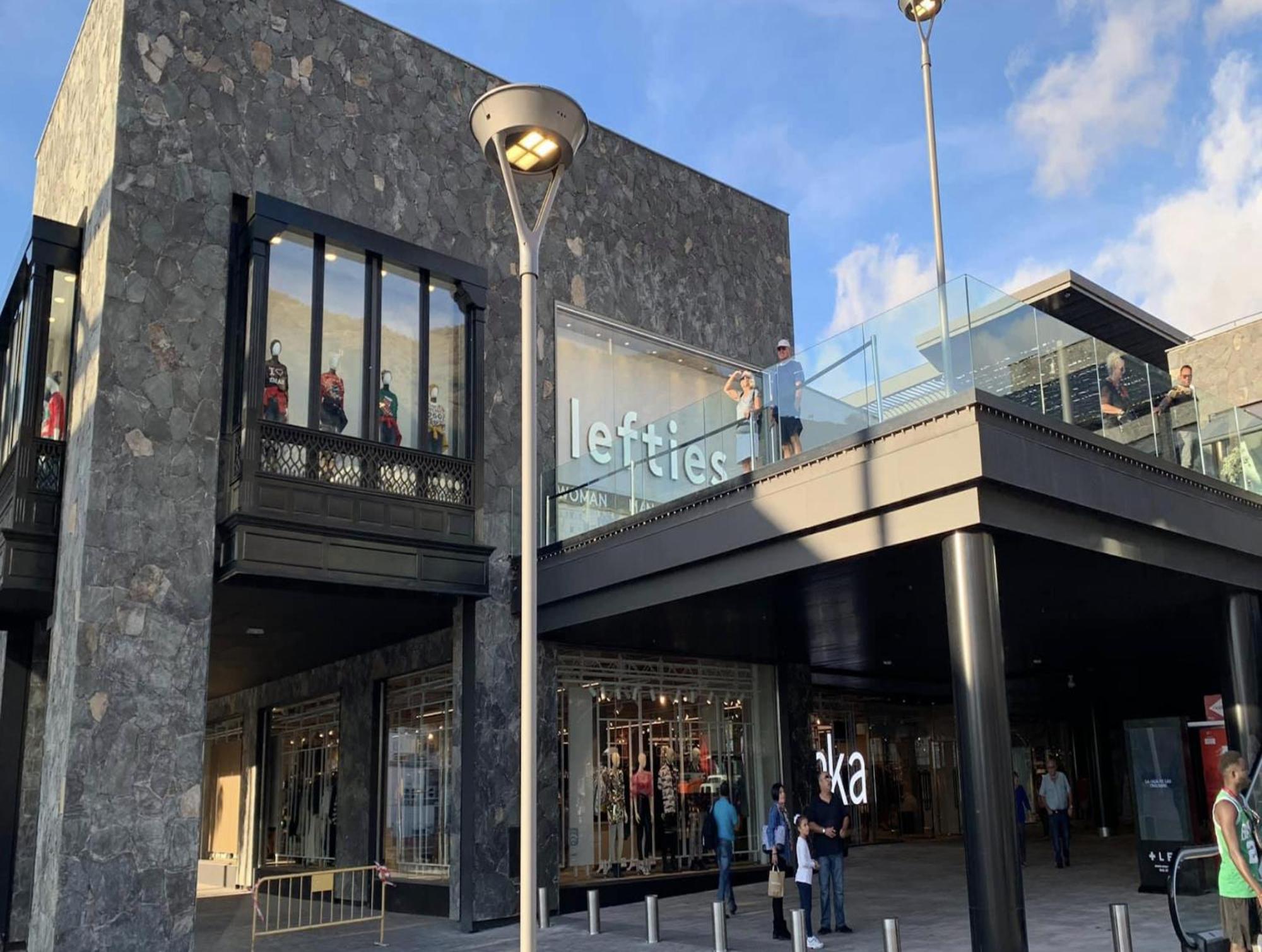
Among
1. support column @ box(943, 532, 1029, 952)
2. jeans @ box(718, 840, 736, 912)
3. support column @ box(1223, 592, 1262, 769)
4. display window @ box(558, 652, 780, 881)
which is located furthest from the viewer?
display window @ box(558, 652, 780, 881)

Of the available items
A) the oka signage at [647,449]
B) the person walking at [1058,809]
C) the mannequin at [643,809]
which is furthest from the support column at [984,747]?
the person walking at [1058,809]

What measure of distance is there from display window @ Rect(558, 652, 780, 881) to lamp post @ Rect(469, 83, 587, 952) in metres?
10.5

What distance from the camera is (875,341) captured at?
1284 cm

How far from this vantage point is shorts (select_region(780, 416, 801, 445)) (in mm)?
13414

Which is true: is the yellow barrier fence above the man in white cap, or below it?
below

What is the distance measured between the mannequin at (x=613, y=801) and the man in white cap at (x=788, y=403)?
24.5 feet

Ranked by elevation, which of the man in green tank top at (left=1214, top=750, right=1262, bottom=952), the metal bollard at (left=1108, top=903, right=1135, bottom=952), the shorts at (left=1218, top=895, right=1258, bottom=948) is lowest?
the metal bollard at (left=1108, top=903, right=1135, bottom=952)

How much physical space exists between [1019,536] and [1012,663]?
598 inches

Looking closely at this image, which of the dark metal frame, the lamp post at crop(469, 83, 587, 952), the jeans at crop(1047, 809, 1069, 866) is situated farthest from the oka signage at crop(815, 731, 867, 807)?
the lamp post at crop(469, 83, 587, 952)

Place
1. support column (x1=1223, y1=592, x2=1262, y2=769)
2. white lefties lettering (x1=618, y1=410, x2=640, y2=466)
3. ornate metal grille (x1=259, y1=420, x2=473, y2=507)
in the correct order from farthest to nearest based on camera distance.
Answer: white lefties lettering (x1=618, y1=410, x2=640, y2=466) → ornate metal grille (x1=259, y1=420, x2=473, y2=507) → support column (x1=1223, y1=592, x2=1262, y2=769)

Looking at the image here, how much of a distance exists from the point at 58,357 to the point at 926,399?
12004mm

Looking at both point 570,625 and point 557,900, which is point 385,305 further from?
point 557,900

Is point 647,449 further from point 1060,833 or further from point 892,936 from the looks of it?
point 1060,833

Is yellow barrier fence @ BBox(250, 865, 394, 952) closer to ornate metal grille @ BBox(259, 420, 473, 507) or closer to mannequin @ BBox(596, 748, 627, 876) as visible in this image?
mannequin @ BBox(596, 748, 627, 876)
